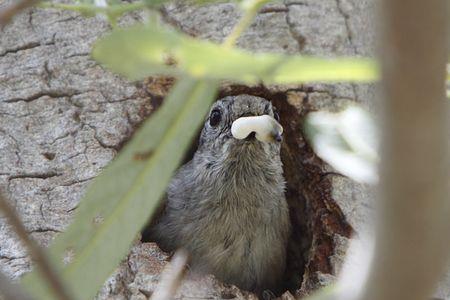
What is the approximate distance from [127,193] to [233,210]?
182 centimetres

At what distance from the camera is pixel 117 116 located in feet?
8.76

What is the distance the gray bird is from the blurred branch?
2.19 metres

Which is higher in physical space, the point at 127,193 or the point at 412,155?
the point at 412,155

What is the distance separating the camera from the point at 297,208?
3.23m

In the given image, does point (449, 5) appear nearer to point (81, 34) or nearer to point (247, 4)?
point (247, 4)

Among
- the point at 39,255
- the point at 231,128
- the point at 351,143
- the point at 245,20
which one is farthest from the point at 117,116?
the point at 39,255

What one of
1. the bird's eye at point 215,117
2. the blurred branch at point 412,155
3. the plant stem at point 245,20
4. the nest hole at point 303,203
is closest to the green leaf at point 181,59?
the plant stem at point 245,20

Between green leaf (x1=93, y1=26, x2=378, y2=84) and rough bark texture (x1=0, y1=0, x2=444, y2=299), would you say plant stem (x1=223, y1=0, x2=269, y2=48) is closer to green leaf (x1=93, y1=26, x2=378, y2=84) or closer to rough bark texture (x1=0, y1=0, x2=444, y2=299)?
green leaf (x1=93, y1=26, x2=378, y2=84)

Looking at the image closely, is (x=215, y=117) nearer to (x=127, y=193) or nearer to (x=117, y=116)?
(x=117, y=116)

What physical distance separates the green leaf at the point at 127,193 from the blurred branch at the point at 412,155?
19.9 inches

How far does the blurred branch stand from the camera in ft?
2.00

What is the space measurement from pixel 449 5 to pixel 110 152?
6.64 ft

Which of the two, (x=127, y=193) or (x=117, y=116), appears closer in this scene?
(x=127, y=193)

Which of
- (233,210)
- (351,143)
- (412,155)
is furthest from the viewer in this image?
(233,210)
